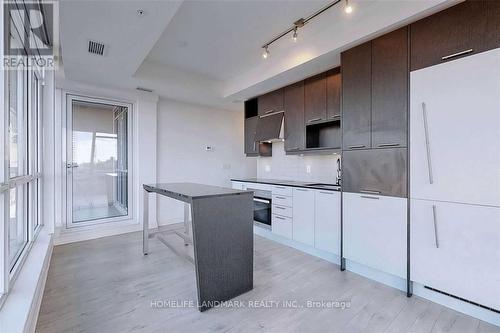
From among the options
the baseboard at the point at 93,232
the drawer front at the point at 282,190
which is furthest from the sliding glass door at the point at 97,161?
the drawer front at the point at 282,190

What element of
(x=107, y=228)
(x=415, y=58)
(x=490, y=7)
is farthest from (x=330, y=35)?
(x=107, y=228)

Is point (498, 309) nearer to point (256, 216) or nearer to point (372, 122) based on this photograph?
point (372, 122)

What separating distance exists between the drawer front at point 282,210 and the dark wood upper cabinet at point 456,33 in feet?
7.21

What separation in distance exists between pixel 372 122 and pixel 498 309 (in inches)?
69.0

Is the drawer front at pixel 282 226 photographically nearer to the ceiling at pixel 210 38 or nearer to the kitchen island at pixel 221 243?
the kitchen island at pixel 221 243

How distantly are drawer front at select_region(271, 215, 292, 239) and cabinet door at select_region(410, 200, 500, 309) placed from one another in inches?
61.5

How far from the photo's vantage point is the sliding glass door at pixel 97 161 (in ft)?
12.8

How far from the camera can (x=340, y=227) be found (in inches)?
113

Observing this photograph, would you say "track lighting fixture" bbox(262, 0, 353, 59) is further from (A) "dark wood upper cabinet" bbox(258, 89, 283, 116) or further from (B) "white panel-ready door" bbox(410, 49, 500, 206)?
(A) "dark wood upper cabinet" bbox(258, 89, 283, 116)

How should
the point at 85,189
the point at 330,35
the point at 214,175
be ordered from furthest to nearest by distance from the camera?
1. the point at 214,175
2. the point at 85,189
3. the point at 330,35

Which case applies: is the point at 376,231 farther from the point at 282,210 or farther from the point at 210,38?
the point at 210,38

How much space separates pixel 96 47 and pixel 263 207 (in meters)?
3.01

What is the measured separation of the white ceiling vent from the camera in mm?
2551

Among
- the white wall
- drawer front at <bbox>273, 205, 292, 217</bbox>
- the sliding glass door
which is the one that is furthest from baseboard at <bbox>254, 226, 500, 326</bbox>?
the sliding glass door
